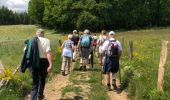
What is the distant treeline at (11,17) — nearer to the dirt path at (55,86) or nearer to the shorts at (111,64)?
the dirt path at (55,86)

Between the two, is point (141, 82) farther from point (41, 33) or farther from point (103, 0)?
point (103, 0)

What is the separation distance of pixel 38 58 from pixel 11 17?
120m

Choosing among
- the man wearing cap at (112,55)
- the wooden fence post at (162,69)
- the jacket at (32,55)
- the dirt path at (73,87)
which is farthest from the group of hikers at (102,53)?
the jacket at (32,55)

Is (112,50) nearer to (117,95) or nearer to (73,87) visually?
(117,95)

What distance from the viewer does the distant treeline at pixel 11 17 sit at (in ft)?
422

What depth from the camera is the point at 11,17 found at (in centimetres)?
13025

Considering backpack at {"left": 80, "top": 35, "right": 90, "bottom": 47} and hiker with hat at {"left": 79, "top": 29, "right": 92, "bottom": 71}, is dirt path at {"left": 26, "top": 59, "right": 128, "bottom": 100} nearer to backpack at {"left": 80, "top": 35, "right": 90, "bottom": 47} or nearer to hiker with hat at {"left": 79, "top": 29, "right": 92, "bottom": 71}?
hiker with hat at {"left": 79, "top": 29, "right": 92, "bottom": 71}

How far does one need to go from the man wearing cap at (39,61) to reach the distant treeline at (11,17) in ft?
386

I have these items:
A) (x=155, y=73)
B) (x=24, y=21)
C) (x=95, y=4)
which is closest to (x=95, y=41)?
(x=155, y=73)

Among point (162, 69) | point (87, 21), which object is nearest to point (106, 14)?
point (87, 21)

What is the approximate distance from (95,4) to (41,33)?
71.0 metres

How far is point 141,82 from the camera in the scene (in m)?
13.7

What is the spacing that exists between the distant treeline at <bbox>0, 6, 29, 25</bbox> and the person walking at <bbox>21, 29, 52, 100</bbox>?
118 metres

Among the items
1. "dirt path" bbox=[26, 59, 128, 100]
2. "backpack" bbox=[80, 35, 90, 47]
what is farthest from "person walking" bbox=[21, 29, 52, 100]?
"backpack" bbox=[80, 35, 90, 47]
